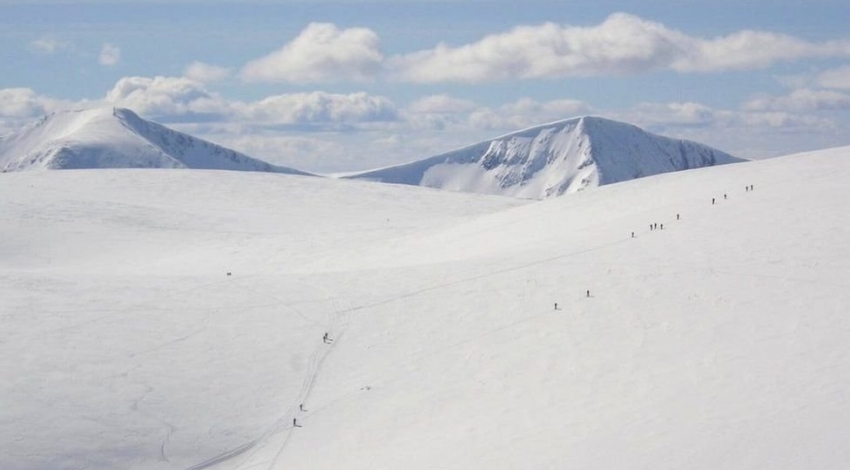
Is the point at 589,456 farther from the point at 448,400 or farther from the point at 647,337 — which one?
the point at 647,337

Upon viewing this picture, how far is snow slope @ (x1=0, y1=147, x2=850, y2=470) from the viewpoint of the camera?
32125mm

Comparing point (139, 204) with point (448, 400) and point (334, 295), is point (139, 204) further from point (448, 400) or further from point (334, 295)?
point (448, 400)

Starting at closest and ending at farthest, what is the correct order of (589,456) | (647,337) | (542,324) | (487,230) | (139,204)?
(589,456), (647,337), (542,324), (487,230), (139,204)

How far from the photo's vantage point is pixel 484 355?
134 ft

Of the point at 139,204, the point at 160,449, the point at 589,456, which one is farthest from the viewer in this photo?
the point at 139,204

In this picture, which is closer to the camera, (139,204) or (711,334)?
(711,334)

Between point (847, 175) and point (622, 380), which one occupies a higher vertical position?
point (847, 175)

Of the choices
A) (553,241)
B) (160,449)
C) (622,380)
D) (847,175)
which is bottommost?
(160,449)

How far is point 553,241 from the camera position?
57.9 m

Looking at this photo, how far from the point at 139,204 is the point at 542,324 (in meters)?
61.5

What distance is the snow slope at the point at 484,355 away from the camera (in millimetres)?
32125

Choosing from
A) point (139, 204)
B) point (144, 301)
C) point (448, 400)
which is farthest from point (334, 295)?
point (139, 204)

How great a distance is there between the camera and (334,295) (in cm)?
4912

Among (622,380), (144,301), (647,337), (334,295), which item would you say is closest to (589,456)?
(622,380)
